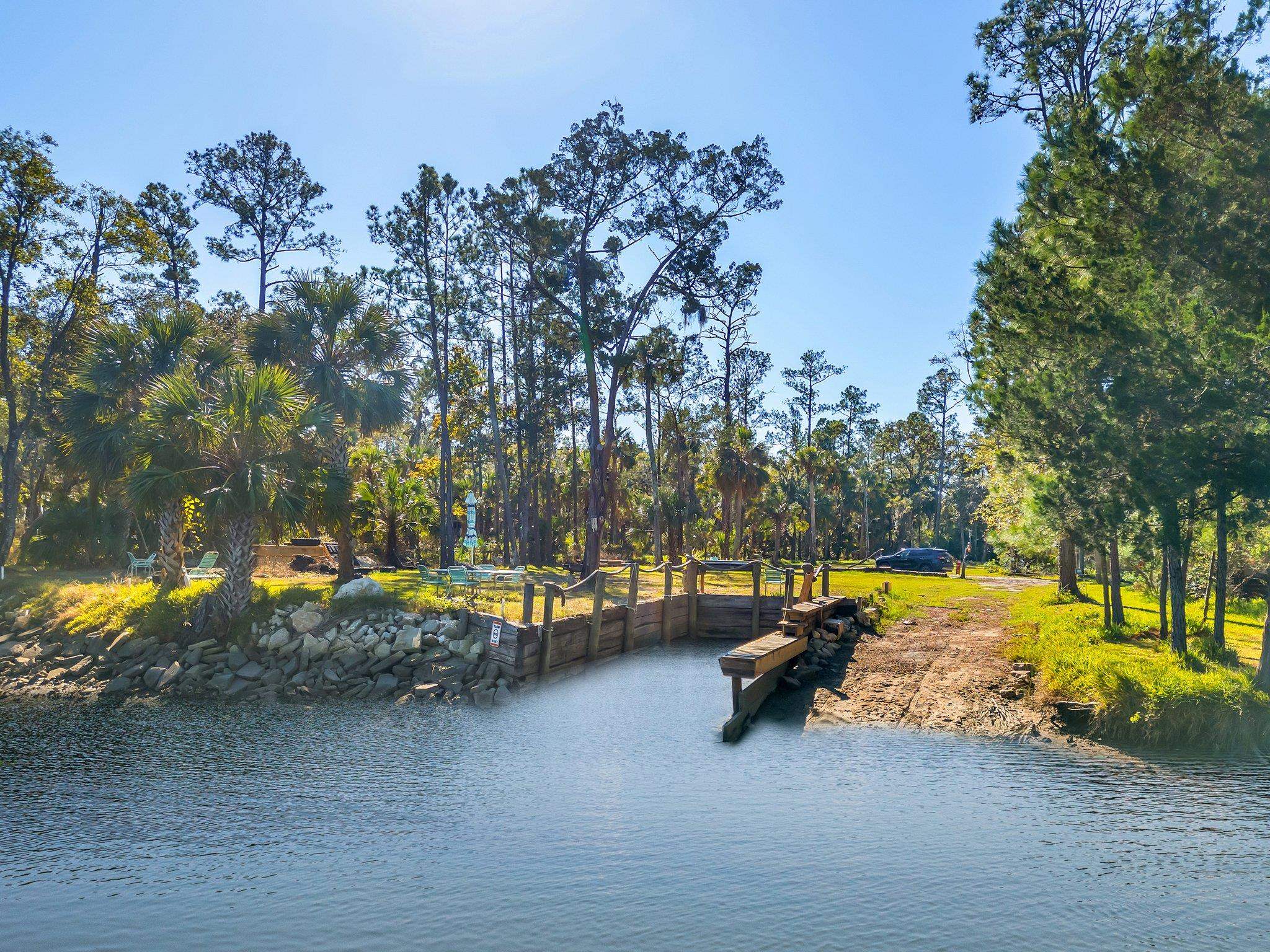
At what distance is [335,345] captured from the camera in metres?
26.0

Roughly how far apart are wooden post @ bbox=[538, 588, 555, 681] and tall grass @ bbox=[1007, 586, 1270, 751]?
9319mm

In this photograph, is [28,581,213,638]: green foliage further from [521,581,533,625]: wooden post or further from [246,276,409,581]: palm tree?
[521,581,533,625]: wooden post

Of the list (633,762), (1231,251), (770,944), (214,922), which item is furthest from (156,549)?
(1231,251)

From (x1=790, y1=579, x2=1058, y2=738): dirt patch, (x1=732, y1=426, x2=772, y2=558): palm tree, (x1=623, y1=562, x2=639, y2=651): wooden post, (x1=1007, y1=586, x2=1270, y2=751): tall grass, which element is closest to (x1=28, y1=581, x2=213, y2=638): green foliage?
(x1=623, y1=562, x2=639, y2=651): wooden post

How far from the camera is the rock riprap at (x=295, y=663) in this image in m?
17.6

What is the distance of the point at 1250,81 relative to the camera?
1130 centimetres

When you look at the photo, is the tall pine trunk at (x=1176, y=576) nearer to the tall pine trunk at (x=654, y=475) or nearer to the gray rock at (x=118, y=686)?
the gray rock at (x=118, y=686)

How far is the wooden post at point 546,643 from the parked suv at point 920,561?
34.0 meters

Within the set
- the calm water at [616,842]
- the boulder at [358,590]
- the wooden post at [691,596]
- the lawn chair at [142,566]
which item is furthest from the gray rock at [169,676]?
the wooden post at [691,596]

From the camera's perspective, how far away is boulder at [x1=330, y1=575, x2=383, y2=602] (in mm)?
20438

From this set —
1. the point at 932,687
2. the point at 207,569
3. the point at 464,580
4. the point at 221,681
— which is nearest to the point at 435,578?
the point at 464,580

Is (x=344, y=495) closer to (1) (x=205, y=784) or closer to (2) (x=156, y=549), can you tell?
(1) (x=205, y=784)

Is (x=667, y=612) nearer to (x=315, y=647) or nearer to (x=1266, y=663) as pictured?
(x=315, y=647)

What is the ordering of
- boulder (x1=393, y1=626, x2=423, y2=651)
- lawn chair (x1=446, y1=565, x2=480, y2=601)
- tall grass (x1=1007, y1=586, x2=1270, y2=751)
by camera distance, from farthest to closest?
lawn chair (x1=446, y1=565, x2=480, y2=601)
boulder (x1=393, y1=626, x2=423, y2=651)
tall grass (x1=1007, y1=586, x2=1270, y2=751)
